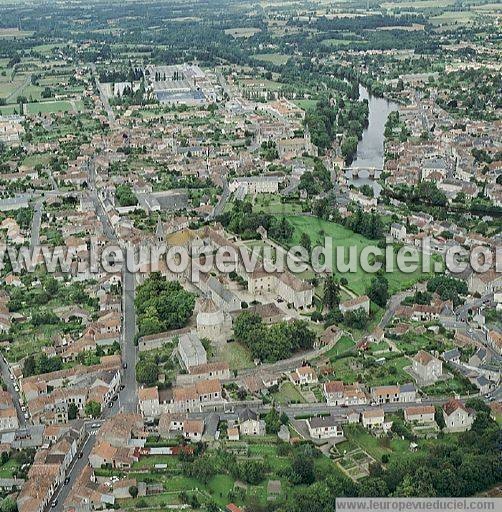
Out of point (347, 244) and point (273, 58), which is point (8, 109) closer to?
point (273, 58)

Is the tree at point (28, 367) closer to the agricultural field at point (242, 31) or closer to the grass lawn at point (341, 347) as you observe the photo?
the grass lawn at point (341, 347)

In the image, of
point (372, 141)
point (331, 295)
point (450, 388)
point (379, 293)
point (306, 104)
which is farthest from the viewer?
point (306, 104)

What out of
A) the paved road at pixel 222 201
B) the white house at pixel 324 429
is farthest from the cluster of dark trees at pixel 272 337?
the paved road at pixel 222 201

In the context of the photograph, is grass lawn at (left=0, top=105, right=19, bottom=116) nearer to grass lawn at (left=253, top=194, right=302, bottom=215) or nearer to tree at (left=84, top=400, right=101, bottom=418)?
grass lawn at (left=253, top=194, right=302, bottom=215)

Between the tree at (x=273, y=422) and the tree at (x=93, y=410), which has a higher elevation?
the tree at (x=273, y=422)

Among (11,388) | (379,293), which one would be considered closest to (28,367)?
(11,388)

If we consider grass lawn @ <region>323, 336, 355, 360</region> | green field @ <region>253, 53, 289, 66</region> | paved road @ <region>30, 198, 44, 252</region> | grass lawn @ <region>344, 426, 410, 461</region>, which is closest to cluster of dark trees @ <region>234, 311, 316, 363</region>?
grass lawn @ <region>323, 336, 355, 360</region>

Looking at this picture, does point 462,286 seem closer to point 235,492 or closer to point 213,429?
point 213,429
